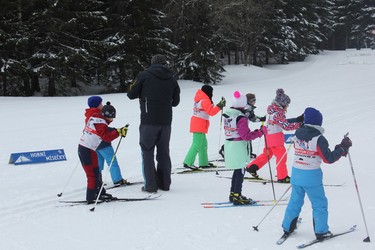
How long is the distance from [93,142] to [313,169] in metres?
3.11

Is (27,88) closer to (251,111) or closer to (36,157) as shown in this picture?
(36,157)

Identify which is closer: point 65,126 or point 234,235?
point 234,235

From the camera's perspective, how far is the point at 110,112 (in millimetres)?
6301

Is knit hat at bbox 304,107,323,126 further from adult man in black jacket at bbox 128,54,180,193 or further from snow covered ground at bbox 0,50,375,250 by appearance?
adult man in black jacket at bbox 128,54,180,193

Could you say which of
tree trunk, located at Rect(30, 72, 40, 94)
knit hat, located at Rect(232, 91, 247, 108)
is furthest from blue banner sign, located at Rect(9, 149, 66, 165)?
tree trunk, located at Rect(30, 72, 40, 94)

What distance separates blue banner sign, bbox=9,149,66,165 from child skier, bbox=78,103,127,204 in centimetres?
325

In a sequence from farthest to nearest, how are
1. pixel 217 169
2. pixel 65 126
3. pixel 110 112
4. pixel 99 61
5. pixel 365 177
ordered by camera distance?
pixel 99 61 < pixel 65 126 < pixel 217 169 < pixel 365 177 < pixel 110 112

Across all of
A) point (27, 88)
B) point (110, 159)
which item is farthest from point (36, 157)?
point (27, 88)

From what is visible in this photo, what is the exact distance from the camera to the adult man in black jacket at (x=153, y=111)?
6.84 m

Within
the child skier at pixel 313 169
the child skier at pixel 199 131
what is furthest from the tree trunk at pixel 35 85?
the child skier at pixel 313 169

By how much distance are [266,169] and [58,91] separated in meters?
19.8

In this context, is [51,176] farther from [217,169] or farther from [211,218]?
[211,218]

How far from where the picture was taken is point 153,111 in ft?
22.4

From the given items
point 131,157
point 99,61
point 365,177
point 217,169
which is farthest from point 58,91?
point 365,177
